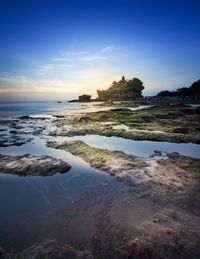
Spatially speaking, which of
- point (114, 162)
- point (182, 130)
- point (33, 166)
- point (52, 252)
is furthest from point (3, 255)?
point (182, 130)

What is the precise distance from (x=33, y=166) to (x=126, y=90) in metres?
152

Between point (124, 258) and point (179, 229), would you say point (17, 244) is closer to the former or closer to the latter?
point (124, 258)

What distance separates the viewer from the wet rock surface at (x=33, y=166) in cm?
1324

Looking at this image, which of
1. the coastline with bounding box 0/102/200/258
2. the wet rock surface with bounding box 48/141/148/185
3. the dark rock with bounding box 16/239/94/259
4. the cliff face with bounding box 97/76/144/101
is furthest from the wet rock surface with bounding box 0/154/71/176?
the cliff face with bounding box 97/76/144/101

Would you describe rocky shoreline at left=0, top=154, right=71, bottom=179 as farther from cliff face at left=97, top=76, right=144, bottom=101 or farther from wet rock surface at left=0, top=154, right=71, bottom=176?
cliff face at left=97, top=76, right=144, bottom=101

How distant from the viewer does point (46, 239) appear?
744 cm

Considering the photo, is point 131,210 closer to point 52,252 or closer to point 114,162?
point 52,252

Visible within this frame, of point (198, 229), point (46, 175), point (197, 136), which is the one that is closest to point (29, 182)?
point (46, 175)

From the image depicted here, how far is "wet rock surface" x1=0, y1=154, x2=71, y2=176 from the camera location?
13.2 m

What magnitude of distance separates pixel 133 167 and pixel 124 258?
753cm

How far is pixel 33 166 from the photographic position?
541 inches

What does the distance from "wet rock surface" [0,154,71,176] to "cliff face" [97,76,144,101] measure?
14825 cm

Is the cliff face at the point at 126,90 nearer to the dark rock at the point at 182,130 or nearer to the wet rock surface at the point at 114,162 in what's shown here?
the dark rock at the point at 182,130

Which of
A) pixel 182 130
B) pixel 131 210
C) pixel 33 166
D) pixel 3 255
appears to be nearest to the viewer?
pixel 3 255
